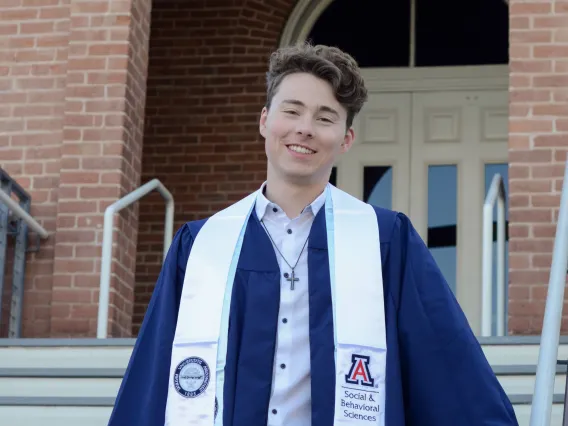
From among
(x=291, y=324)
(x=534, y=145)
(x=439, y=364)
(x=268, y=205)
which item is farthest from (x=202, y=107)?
(x=439, y=364)

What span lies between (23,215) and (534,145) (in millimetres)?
2892

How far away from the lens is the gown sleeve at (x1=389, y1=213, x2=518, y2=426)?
334cm

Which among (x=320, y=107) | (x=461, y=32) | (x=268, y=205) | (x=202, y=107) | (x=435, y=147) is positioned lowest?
(x=268, y=205)

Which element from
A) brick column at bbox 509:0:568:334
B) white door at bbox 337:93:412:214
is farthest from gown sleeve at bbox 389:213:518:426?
white door at bbox 337:93:412:214

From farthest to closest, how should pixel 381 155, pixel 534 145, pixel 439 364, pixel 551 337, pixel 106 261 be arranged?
pixel 381 155
pixel 106 261
pixel 534 145
pixel 551 337
pixel 439 364

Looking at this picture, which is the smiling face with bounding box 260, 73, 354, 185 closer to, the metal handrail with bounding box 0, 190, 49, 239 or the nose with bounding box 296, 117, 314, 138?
the nose with bounding box 296, 117, 314, 138

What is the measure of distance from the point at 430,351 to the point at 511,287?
3781 millimetres

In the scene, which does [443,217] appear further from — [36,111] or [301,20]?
[36,111]

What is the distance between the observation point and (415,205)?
10055 millimetres

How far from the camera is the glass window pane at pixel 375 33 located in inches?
413

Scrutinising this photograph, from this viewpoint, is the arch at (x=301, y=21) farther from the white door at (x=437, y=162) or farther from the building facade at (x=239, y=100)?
the white door at (x=437, y=162)

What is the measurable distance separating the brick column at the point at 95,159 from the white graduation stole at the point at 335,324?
13.3 feet

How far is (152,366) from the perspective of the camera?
11.4ft

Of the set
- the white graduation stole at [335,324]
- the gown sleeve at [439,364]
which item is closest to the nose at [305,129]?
the white graduation stole at [335,324]
